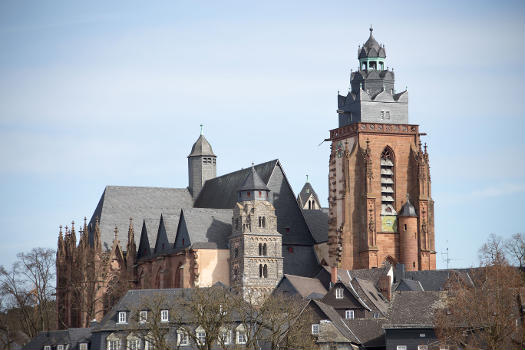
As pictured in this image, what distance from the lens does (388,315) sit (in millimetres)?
120250

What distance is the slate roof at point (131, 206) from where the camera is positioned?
161875mm

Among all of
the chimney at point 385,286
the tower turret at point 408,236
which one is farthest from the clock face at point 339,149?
the chimney at point 385,286

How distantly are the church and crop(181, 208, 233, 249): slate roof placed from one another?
95 millimetres

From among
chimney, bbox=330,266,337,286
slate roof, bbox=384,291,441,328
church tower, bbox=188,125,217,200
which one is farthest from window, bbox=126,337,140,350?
church tower, bbox=188,125,217,200

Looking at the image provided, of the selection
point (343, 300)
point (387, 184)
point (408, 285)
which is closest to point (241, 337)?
point (343, 300)

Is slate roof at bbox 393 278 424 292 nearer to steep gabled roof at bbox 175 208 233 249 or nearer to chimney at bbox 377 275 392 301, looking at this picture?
chimney at bbox 377 275 392 301

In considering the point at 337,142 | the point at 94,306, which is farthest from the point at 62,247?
the point at 337,142

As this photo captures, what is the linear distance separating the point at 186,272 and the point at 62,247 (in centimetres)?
2848

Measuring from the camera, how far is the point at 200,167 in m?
171

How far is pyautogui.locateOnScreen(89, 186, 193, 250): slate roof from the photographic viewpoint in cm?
16188

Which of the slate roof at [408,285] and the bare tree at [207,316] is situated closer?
the bare tree at [207,316]

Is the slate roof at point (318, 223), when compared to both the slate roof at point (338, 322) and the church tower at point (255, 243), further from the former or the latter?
the slate roof at point (338, 322)

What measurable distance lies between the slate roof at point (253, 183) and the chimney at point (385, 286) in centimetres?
1585

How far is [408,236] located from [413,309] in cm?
2411
